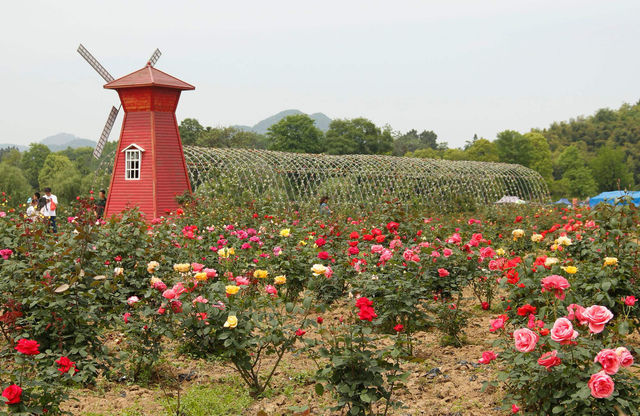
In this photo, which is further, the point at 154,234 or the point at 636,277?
the point at 154,234

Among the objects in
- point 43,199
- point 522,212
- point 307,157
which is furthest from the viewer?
point 307,157

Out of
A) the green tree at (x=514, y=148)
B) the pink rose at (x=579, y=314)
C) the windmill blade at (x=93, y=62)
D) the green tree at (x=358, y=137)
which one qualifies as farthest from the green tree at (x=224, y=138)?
the pink rose at (x=579, y=314)

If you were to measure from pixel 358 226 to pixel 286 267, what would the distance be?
237cm

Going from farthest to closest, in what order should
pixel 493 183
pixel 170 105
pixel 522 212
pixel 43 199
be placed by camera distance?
pixel 493 183
pixel 170 105
pixel 522 212
pixel 43 199

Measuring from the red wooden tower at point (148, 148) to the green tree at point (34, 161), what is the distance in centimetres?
6071

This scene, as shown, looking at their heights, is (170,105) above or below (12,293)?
above

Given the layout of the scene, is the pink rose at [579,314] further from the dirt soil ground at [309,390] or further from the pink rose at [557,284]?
the dirt soil ground at [309,390]

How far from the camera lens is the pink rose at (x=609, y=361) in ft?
8.73

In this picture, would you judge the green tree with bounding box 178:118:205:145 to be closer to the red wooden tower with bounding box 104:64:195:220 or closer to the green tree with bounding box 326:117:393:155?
the green tree with bounding box 326:117:393:155

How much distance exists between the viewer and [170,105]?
1717 centimetres

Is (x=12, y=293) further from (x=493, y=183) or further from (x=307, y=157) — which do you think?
(x=493, y=183)

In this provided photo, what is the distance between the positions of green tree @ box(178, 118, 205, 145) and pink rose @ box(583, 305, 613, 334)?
48.1m

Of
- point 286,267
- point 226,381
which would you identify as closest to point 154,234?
point 286,267

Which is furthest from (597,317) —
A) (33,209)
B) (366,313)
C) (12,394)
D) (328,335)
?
(33,209)
